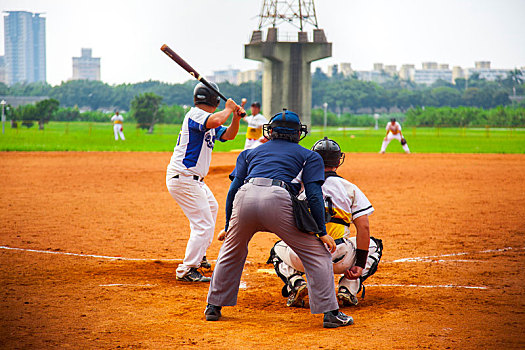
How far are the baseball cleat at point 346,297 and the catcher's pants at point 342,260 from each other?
1.4 inches

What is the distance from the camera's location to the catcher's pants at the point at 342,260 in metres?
5.75

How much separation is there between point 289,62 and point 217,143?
12330mm

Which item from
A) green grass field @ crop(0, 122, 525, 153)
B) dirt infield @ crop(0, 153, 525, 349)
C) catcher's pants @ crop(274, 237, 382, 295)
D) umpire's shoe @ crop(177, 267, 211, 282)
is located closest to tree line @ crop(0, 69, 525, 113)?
green grass field @ crop(0, 122, 525, 153)

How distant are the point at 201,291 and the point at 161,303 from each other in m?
0.66

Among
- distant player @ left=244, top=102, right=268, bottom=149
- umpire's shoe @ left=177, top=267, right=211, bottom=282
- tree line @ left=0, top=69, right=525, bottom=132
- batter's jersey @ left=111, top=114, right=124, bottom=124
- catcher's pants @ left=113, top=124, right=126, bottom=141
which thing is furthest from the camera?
tree line @ left=0, top=69, right=525, bottom=132

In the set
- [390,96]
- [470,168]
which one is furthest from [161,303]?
[390,96]

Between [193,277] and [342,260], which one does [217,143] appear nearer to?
[193,277]

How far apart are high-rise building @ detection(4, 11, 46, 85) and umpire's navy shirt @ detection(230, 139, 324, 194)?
57.8 metres

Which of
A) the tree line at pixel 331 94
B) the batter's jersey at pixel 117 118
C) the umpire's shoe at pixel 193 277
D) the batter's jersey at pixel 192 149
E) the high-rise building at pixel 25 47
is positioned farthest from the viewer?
the tree line at pixel 331 94

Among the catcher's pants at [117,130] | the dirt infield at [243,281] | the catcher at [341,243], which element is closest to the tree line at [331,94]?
the catcher's pants at [117,130]

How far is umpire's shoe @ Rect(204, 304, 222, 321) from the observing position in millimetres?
5523

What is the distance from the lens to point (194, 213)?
7184mm

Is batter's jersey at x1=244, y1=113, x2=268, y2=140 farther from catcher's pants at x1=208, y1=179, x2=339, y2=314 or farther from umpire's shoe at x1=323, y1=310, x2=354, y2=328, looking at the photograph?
umpire's shoe at x1=323, y1=310, x2=354, y2=328

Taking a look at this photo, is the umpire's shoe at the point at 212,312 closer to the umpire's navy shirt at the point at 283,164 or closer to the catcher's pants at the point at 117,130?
the umpire's navy shirt at the point at 283,164
